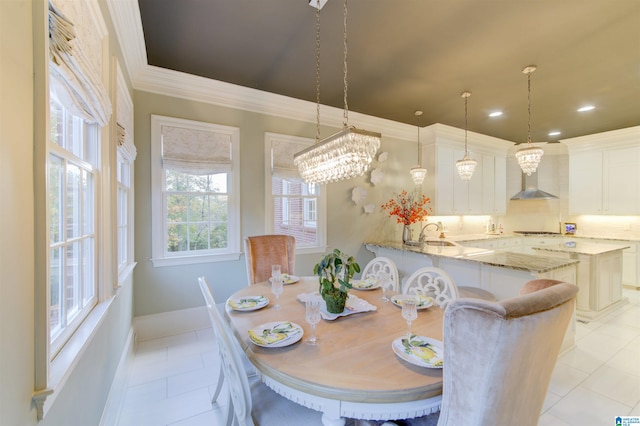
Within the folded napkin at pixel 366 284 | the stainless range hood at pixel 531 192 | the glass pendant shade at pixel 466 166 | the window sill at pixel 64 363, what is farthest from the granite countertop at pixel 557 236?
the window sill at pixel 64 363

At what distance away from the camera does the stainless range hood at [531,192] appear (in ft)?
18.5

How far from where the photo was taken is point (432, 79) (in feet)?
10.2

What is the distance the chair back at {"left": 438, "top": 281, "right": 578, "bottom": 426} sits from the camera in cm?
79

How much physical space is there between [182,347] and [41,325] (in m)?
2.25

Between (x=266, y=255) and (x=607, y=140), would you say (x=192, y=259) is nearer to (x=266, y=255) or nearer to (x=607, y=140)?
(x=266, y=255)

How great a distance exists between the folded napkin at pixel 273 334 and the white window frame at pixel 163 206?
2.02m

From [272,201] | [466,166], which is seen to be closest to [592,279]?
[466,166]

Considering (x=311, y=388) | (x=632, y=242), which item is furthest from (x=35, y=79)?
(x=632, y=242)

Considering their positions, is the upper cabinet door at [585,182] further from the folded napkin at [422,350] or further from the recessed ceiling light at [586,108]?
the folded napkin at [422,350]

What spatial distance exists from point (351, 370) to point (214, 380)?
171 cm

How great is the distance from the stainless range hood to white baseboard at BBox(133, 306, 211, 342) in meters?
6.45

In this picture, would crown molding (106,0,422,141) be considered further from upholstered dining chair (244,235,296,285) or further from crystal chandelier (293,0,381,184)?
upholstered dining chair (244,235,296,285)

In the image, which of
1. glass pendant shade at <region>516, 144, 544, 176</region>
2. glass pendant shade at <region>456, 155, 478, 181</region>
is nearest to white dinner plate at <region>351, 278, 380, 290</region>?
glass pendant shade at <region>456, 155, 478, 181</region>

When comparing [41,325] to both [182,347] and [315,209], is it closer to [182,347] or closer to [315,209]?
[182,347]
